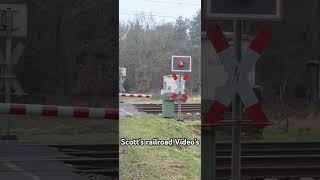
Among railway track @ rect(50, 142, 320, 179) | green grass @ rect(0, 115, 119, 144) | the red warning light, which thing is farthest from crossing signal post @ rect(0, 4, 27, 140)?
the red warning light

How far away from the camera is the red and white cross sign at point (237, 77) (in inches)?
144

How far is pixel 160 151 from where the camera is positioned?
185 inches

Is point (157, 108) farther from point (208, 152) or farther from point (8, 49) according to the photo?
point (8, 49)

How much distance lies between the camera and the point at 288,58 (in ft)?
45.3

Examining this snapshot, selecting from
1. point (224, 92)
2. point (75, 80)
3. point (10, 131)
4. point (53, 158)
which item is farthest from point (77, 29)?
point (224, 92)

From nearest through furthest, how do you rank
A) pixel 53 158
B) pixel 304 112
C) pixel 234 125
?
pixel 234 125 → pixel 53 158 → pixel 304 112

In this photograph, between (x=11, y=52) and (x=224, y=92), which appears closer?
(x=224, y=92)

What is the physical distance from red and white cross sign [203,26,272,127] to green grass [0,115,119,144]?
21.3 feet

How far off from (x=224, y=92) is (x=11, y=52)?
27.3 ft

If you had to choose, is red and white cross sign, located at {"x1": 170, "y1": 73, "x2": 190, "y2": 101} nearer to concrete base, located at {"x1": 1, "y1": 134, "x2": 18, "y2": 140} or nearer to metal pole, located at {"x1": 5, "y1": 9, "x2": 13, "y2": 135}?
concrete base, located at {"x1": 1, "y1": 134, "x2": 18, "y2": 140}

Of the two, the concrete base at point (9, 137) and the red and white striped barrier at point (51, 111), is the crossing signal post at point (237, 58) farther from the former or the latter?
the concrete base at point (9, 137)

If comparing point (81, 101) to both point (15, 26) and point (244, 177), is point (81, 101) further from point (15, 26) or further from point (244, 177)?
point (244, 177)

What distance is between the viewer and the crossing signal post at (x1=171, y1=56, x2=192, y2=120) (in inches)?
180

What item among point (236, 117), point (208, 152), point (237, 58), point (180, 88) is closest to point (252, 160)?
point (180, 88)
